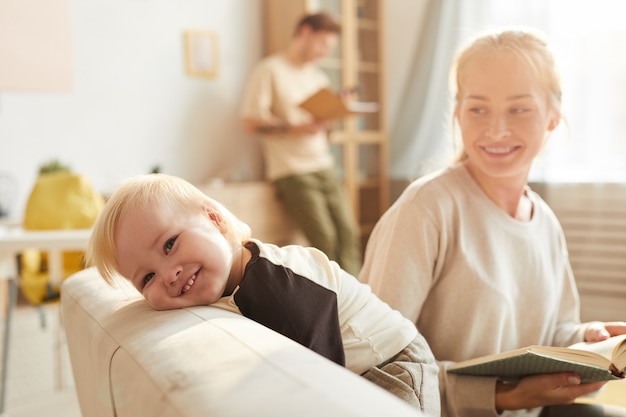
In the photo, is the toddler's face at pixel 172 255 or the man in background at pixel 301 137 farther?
the man in background at pixel 301 137

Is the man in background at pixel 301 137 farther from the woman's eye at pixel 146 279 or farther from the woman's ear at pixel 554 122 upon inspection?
the woman's eye at pixel 146 279

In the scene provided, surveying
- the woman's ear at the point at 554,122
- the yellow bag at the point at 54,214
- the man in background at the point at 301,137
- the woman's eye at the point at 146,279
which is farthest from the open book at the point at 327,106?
the woman's eye at the point at 146,279

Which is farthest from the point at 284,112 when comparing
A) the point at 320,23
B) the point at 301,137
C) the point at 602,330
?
the point at 602,330

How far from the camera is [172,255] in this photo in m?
0.84

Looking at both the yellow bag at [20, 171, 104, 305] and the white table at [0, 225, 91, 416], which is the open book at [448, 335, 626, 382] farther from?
the yellow bag at [20, 171, 104, 305]

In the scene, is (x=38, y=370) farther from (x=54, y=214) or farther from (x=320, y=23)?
(x=320, y=23)

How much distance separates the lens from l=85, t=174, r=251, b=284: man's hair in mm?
856

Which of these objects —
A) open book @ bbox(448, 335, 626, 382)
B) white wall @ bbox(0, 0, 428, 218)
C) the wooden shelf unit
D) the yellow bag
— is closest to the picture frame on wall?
white wall @ bbox(0, 0, 428, 218)

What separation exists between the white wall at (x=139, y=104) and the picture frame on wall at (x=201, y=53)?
0.04 m

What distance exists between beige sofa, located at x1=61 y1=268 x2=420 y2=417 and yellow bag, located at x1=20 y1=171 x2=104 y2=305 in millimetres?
1504

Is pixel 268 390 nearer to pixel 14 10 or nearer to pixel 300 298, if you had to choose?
pixel 300 298

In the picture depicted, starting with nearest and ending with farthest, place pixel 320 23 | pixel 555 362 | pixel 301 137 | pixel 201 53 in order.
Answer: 1. pixel 555 362
2. pixel 320 23
3. pixel 301 137
4. pixel 201 53

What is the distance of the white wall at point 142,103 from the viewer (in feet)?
10.3

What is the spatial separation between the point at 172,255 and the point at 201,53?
3205 mm
